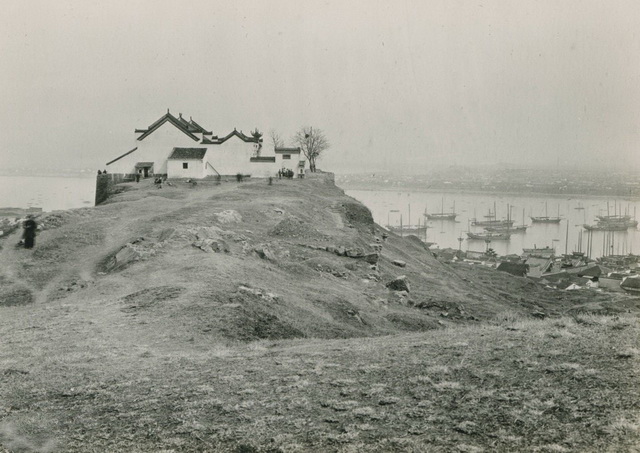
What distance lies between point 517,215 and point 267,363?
431 ft

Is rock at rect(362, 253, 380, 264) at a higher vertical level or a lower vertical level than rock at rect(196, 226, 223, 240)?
lower

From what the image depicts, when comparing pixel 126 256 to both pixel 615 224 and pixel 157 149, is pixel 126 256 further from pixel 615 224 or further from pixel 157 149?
pixel 615 224

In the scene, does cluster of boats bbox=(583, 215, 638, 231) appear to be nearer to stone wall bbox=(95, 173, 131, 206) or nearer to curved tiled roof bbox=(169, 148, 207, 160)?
curved tiled roof bbox=(169, 148, 207, 160)

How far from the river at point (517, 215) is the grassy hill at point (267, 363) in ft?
196

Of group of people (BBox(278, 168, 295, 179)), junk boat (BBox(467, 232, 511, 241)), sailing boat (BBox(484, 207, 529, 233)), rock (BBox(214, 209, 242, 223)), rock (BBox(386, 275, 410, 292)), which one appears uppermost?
group of people (BBox(278, 168, 295, 179))

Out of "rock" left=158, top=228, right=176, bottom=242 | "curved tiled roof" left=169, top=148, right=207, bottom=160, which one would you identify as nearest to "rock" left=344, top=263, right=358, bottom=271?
"rock" left=158, top=228, right=176, bottom=242

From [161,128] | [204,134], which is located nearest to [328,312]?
[161,128]

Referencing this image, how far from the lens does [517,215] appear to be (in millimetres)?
131250

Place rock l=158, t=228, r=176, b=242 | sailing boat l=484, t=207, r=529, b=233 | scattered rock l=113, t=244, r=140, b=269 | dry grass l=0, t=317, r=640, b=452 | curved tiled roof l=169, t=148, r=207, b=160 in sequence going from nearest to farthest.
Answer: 1. dry grass l=0, t=317, r=640, b=452
2. scattered rock l=113, t=244, r=140, b=269
3. rock l=158, t=228, r=176, b=242
4. curved tiled roof l=169, t=148, r=207, b=160
5. sailing boat l=484, t=207, r=529, b=233

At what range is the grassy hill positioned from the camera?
6.94 meters

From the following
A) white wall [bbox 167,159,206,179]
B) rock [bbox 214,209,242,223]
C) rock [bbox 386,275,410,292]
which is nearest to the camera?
rock [bbox 386,275,410,292]

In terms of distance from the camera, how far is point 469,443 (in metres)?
6.43

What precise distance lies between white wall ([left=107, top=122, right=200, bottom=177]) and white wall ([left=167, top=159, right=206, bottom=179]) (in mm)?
1398

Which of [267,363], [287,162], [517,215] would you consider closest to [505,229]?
[517,215]
